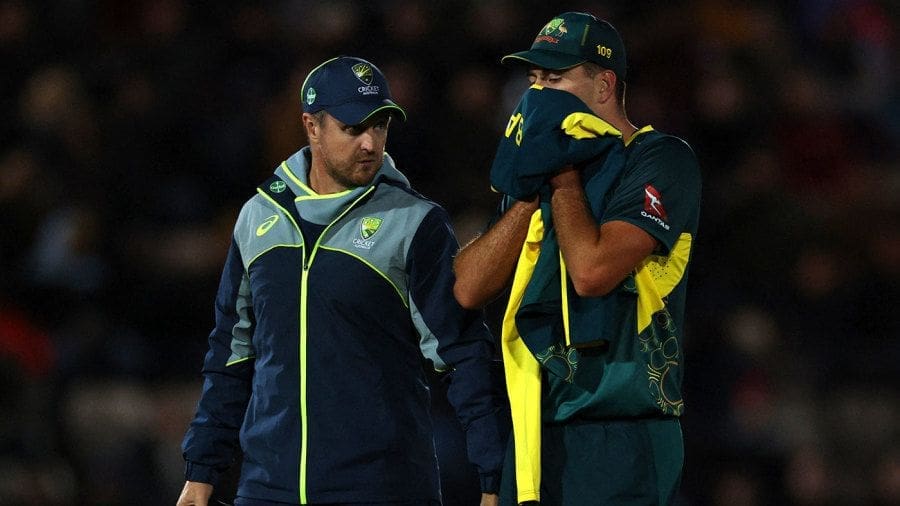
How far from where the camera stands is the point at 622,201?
3729 millimetres

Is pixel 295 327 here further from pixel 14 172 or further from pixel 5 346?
pixel 14 172

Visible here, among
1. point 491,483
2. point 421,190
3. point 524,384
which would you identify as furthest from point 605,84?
point 421,190

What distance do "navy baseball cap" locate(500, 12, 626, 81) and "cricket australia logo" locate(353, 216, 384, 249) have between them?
66cm

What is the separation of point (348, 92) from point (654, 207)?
115 centimetres

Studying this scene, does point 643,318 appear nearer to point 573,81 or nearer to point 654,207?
point 654,207

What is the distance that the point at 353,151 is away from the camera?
14.6ft

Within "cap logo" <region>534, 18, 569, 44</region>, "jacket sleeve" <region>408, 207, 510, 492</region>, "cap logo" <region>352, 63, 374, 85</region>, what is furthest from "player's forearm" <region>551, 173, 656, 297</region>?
"cap logo" <region>352, 63, 374, 85</region>

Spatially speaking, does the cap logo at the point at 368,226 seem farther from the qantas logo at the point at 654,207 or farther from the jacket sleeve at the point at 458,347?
the qantas logo at the point at 654,207

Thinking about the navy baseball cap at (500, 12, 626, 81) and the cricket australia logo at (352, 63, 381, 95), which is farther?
the cricket australia logo at (352, 63, 381, 95)

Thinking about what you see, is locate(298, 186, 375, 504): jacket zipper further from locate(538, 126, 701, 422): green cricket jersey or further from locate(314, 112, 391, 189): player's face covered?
locate(538, 126, 701, 422): green cricket jersey

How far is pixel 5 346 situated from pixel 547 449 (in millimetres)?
4498

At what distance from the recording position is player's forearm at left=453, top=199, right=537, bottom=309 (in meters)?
3.86

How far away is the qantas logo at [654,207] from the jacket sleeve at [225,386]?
1345 mm

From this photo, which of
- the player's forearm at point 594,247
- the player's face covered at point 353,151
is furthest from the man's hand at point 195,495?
the player's forearm at point 594,247
